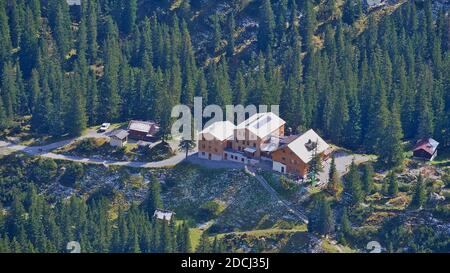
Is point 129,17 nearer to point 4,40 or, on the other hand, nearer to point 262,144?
point 4,40

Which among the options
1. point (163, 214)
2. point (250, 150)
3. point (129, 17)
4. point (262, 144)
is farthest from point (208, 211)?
point (129, 17)

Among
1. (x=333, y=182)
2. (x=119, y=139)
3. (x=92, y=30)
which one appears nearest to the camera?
(x=333, y=182)

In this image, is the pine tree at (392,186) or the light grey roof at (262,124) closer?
the pine tree at (392,186)

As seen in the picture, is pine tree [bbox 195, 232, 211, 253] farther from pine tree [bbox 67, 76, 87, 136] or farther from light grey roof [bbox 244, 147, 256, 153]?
pine tree [bbox 67, 76, 87, 136]

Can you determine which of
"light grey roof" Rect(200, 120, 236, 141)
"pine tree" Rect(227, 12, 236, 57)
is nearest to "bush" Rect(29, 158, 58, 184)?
"light grey roof" Rect(200, 120, 236, 141)

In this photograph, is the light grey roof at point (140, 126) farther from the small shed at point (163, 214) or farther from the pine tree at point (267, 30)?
the pine tree at point (267, 30)

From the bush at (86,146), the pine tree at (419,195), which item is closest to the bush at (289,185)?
the pine tree at (419,195)
